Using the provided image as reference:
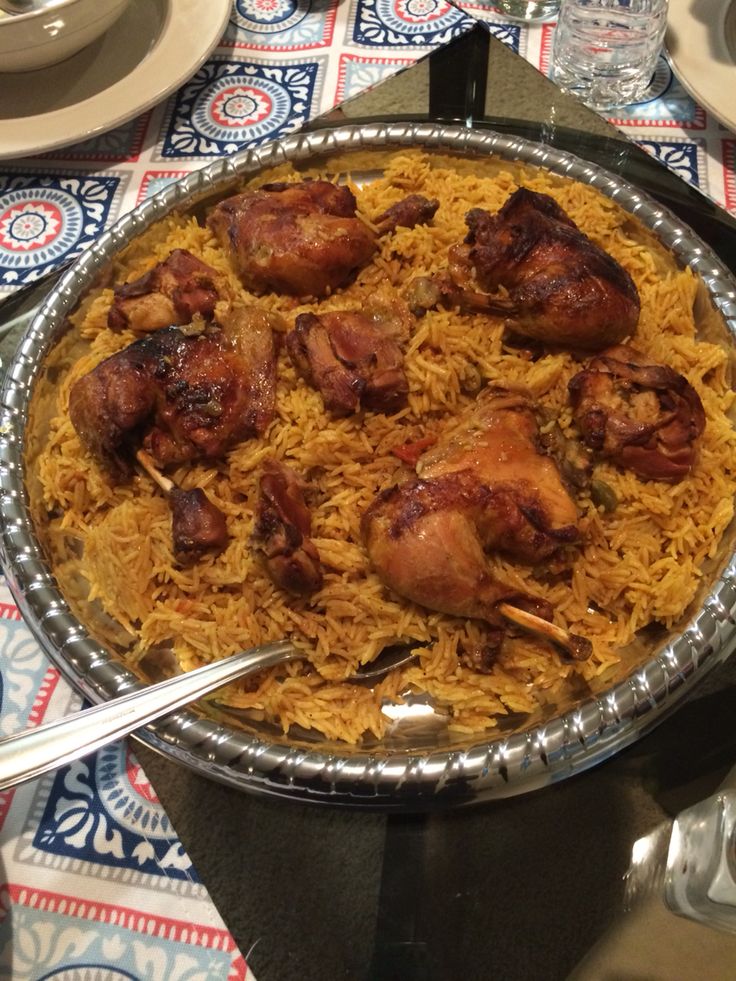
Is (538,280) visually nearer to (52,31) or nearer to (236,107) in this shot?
(236,107)

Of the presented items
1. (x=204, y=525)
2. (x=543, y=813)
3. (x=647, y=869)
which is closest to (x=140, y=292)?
(x=204, y=525)

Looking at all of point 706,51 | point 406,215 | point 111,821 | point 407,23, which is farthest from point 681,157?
point 111,821

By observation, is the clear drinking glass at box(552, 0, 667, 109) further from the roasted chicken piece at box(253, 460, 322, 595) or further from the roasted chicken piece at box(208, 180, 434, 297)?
the roasted chicken piece at box(253, 460, 322, 595)

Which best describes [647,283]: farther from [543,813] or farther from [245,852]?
[245,852]

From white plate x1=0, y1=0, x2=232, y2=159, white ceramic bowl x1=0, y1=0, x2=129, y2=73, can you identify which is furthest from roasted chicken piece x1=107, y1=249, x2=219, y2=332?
white ceramic bowl x1=0, y1=0, x2=129, y2=73

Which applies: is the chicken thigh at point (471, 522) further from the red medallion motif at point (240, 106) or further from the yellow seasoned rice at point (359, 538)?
the red medallion motif at point (240, 106)
